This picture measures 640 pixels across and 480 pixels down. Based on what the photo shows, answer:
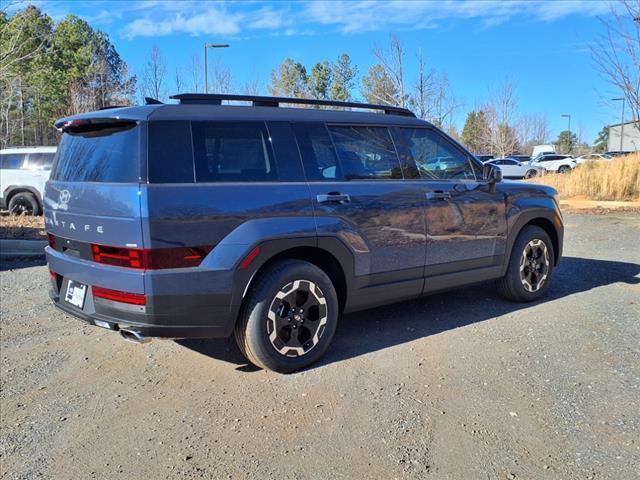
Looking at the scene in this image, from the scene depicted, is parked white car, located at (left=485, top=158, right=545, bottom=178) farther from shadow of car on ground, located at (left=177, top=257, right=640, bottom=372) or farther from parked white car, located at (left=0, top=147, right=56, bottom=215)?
shadow of car on ground, located at (left=177, top=257, right=640, bottom=372)

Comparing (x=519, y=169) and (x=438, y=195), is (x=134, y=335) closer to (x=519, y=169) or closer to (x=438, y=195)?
(x=438, y=195)

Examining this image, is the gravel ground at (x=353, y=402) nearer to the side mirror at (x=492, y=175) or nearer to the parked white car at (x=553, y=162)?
the side mirror at (x=492, y=175)

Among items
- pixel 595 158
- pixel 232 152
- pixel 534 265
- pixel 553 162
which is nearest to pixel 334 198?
pixel 232 152

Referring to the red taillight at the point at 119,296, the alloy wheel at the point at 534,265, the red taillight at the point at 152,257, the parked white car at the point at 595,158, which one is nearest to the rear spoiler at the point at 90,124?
the red taillight at the point at 152,257

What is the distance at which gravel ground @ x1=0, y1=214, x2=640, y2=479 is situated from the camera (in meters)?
2.86

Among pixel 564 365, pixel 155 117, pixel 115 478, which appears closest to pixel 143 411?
pixel 115 478

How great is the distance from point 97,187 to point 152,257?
66 cm

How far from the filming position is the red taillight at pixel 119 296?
3370 millimetres

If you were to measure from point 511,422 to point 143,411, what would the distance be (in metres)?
2.30

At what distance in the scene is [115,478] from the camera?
2.76 m

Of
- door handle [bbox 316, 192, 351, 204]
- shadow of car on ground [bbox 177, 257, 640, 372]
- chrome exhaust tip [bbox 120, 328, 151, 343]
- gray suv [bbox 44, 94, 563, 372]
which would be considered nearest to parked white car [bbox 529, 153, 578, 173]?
shadow of car on ground [bbox 177, 257, 640, 372]

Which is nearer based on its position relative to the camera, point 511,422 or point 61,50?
point 511,422

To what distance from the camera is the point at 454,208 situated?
4824 mm

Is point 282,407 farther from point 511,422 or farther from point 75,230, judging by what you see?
point 75,230
